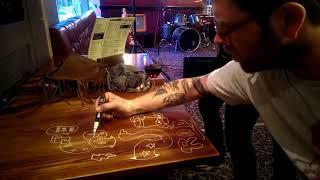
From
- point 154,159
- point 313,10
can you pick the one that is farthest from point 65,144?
point 313,10

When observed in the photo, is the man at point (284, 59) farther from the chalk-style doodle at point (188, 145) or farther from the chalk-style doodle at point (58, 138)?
Answer: the chalk-style doodle at point (58, 138)

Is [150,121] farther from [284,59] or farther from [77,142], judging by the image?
[284,59]

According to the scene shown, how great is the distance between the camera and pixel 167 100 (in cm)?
119

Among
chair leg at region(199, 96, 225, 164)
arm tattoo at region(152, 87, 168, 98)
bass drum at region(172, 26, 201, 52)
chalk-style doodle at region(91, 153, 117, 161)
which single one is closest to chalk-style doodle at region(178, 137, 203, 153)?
chalk-style doodle at region(91, 153, 117, 161)

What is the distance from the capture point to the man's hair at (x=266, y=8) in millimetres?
688

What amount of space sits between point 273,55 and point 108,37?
1.09m

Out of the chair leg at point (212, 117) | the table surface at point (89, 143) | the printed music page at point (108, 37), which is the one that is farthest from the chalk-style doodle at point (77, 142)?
the chair leg at point (212, 117)

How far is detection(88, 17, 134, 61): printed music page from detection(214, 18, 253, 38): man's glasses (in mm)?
912

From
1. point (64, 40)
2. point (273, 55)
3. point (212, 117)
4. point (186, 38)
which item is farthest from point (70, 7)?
point (273, 55)

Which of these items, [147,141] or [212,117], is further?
[212,117]

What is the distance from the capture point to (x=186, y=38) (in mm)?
6711

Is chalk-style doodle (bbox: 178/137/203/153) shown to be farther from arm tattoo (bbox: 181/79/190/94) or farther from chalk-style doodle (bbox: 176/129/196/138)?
arm tattoo (bbox: 181/79/190/94)

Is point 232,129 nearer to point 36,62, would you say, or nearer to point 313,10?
point 313,10

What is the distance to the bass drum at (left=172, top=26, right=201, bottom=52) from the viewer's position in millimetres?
6488
